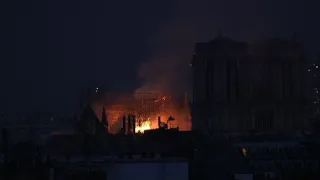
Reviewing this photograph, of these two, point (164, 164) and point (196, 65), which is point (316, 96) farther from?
point (164, 164)

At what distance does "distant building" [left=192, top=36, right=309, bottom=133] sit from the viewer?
83.0ft

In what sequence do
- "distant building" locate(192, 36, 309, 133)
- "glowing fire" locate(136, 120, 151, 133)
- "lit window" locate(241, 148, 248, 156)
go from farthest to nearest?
"distant building" locate(192, 36, 309, 133), "glowing fire" locate(136, 120, 151, 133), "lit window" locate(241, 148, 248, 156)

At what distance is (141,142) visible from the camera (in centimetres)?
1460

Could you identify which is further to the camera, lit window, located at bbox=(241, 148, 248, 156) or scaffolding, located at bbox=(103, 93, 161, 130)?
scaffolding, located at bbox=(103, 93, 161, 130)

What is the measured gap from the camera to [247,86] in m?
27.1

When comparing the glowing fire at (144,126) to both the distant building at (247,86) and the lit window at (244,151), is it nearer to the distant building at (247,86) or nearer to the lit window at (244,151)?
the distant building at (247,86)

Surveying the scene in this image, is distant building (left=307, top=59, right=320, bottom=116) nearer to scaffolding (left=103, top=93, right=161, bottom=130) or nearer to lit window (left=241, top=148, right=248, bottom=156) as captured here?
scaffolding (left=103, top=93, right=161, bottom=130)

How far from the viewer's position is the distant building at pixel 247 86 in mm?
25312

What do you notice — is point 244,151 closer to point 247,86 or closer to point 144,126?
point 144,126

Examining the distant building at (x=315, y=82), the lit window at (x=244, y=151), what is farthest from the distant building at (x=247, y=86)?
the lit window at (x=244, y=151)

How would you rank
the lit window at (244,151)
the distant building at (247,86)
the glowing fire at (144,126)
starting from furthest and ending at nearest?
the distant building at (247,86) → the glowing fire at (144,126) → the lit window at (244,151)

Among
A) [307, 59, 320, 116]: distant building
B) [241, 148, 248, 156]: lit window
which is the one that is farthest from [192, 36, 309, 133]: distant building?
[241, 148, 248, 156]: lit window

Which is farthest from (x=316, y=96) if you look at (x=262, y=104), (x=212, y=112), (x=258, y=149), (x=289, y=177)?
(x=289, y=177)

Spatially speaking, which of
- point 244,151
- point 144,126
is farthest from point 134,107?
point 244,151
